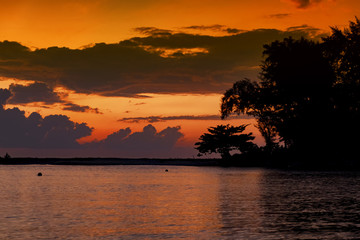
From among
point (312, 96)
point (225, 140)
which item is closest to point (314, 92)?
point (312, 96)

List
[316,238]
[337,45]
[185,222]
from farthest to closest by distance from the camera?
1. [337,45]
2. [185,222]
3. [316,238]

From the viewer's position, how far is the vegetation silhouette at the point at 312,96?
81.7 meters

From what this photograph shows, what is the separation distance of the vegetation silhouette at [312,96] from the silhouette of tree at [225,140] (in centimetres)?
4364

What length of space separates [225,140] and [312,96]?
54972 mm

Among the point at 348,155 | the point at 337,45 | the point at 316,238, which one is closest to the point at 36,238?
the point at 316,238

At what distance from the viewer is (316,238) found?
69.3 feet

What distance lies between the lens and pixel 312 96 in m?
86.3

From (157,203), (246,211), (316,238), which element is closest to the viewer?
(316,238)

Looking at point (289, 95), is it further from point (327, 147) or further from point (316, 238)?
point (316, 238)

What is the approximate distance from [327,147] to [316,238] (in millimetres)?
67711

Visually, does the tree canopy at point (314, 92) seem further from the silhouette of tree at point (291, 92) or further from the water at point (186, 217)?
the water at point (186, 217)

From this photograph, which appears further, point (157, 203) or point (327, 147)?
point (327, 147)

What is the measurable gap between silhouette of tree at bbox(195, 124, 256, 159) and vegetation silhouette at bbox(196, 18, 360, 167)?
43.6m

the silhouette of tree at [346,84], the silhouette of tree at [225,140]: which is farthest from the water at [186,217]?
the silhouette of tree at [225,140]
